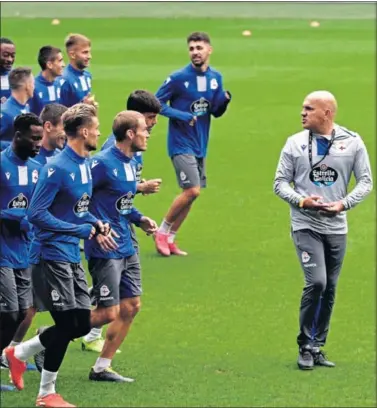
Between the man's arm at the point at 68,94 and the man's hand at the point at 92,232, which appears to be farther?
the man's arm at the point at 68,94

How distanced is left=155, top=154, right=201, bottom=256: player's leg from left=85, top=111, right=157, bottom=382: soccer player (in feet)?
13.3

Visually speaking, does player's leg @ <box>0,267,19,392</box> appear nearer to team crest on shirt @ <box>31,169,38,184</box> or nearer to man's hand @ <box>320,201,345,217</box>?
team crest on shirt @ <box>31,169,38,184</box>

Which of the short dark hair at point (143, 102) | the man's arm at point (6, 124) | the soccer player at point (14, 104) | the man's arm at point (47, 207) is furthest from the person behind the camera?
the man's arm at point (6, 124)

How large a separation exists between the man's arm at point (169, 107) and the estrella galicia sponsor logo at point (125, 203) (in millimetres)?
3822

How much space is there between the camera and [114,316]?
32.4 ft

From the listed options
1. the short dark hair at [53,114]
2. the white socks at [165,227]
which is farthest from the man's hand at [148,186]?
the white socks at [165,227]

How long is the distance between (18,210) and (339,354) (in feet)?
9.83

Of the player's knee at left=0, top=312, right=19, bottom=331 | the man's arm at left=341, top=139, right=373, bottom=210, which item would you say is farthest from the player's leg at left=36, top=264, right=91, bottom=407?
the man's arm at left=341, top=139, right=373, bottom=210

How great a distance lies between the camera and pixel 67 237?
9.30 meters

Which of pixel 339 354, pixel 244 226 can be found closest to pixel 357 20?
pixel 244 226

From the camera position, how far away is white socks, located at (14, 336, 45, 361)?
31.3 ft

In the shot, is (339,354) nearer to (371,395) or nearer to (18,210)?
(371,395)

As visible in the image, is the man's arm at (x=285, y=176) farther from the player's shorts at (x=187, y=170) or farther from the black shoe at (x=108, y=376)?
the player's shorts at (x=187, y=170)

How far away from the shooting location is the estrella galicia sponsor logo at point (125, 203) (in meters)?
9.86
